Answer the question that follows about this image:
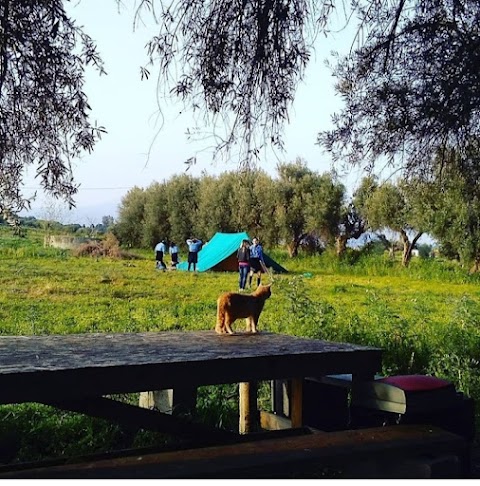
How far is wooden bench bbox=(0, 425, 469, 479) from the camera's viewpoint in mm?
1864

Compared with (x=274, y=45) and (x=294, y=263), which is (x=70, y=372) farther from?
(x=294, y=263)

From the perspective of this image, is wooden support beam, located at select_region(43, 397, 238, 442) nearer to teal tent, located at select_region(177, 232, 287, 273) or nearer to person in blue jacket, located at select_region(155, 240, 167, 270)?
teal tent, located at select_region(177, 232, 287, 273)

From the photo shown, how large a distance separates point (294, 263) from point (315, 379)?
955 centimetres

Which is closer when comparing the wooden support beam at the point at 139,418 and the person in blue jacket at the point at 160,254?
the wooden support beam at the point at 139,418

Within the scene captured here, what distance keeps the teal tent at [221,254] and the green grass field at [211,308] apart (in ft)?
0.80

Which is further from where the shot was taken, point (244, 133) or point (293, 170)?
point (293, 170)

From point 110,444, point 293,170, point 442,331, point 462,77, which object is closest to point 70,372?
point 110,444

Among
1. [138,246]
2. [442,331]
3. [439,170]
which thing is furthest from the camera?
[138,246]

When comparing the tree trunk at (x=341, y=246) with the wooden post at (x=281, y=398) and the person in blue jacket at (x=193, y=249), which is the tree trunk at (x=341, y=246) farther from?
the wooden post at (x=281, y=398)

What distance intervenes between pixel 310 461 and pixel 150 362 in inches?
30.0

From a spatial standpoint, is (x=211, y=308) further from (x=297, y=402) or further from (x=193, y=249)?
(x=297, y=402)

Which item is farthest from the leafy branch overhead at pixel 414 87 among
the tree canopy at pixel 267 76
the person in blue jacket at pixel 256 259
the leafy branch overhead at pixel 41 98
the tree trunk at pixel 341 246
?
the tree trunk at pixel 341 246

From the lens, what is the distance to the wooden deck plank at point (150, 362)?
2348 mm

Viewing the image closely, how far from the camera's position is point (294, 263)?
42.2ft
